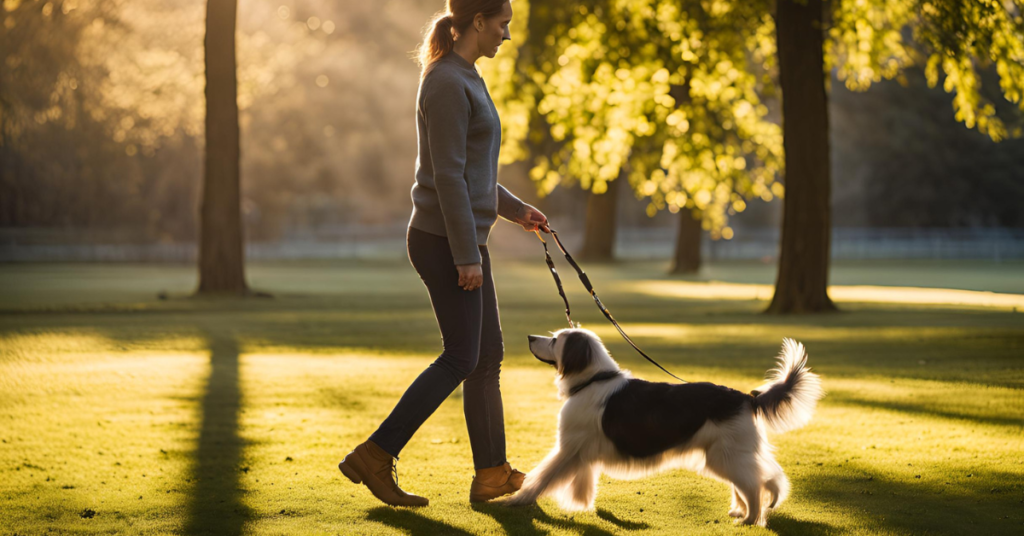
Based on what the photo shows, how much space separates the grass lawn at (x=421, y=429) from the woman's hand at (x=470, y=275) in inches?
42.0

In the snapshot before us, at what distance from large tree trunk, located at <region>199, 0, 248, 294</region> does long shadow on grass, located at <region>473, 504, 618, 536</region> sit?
16.9 meters

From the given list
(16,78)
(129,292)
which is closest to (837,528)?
(129,292)

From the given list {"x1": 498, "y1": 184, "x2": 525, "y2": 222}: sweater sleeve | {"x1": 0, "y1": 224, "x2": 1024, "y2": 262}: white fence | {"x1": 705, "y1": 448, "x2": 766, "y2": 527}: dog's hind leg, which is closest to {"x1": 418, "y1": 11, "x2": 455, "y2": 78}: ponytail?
{"x1": 498, "y1": 184, "x2": 525, "y2": 222}: sweater sleeve

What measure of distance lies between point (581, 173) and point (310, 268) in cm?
1975

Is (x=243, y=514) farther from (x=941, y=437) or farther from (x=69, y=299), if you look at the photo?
(x=69, y=299)

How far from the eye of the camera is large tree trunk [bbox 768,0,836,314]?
1630cm

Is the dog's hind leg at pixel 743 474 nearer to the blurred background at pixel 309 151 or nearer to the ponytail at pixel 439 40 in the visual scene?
the ponytail at pixel 439 40

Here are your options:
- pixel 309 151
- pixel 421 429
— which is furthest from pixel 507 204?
pixel 309 151

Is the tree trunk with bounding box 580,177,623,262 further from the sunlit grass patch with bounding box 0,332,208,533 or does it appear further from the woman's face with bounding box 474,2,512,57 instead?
the woman's face with bounding box 474,2,512,57

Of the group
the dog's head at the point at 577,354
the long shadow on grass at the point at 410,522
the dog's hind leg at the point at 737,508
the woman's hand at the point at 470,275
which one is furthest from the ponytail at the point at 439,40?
the dog's hind leg at the point at 737,508

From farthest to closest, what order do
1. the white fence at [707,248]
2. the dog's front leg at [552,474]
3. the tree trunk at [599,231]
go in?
the white fence at [707,248] → the tree trunk at [599,231] → the dog's front leg at [552,474]

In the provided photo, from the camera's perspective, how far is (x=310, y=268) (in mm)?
38406

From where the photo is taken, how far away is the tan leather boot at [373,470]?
483 cm

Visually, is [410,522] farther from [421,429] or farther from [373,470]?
[421,429]
